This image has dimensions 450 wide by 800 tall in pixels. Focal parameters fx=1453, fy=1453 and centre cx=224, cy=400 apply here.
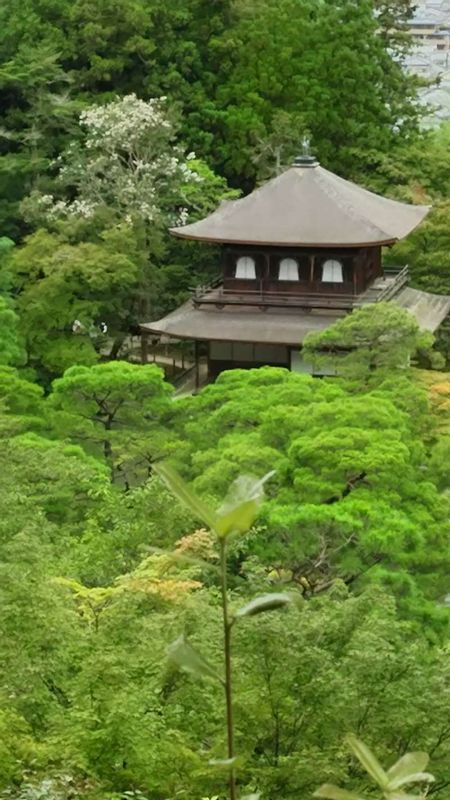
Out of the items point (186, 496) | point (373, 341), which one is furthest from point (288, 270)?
point (186, 496)

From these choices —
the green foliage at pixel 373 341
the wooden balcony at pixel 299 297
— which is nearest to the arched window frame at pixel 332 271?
the wooden balcony at pixel 299 297

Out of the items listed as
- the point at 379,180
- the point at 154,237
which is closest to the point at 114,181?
the point at 154,237

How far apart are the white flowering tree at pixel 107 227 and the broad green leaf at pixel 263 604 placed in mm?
26164

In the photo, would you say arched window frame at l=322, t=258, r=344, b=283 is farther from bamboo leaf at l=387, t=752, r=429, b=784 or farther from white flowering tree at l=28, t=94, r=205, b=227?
bamboo leaf at l=387, t=752, r=429, b=784

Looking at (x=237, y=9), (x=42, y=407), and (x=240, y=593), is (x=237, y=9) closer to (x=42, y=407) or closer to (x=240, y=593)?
(x=42, y=407)

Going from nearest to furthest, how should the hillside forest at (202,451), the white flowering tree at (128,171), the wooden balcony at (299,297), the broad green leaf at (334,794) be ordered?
the broad green leaf at (334,794), the hillside forest at (202,451), the wooden balcony at (299,297), the white flowering tree at (128,171)

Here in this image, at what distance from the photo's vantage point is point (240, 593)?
41.3 ft

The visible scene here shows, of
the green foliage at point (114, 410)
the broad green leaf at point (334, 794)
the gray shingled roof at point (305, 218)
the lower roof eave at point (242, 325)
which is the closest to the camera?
the broad green leaf at point (334, 794)

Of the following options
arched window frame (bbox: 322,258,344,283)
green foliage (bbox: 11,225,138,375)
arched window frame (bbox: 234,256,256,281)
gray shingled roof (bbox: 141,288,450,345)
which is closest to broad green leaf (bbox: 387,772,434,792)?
gray shingled roof (bbox: 141,288,450,345)

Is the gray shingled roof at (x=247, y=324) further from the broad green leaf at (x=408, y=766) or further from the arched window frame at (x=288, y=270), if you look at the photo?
the broad green leaf at (x=408, y=766)

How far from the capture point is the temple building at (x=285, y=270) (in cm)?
2836

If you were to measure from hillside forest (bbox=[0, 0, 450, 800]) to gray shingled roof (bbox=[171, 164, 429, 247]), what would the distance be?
2.14 m

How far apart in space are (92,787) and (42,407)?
15042 millimetres

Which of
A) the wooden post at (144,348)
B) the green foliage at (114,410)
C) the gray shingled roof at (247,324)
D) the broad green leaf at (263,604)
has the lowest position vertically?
the wooden post at (144,348)
